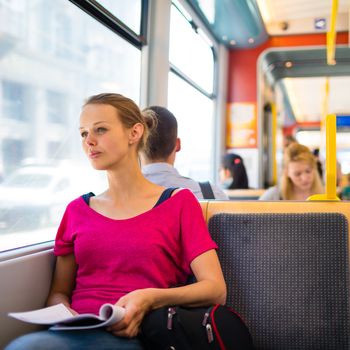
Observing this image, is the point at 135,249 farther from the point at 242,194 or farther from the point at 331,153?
the point at 242,194

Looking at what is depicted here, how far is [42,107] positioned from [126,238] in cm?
97

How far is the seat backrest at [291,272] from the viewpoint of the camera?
1931mm

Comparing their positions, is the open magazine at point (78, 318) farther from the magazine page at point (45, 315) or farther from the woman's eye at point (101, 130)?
the woman's eye at point (101, 130)

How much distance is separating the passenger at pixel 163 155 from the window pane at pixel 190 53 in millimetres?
2086

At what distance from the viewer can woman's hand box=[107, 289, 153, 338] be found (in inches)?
58.6

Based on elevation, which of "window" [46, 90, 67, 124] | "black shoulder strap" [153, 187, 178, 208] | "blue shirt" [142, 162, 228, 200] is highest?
"window" [46, 90, 67, 124]

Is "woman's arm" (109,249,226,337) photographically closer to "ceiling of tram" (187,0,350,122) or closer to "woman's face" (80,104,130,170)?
"woman's face" (80,104,130,170)

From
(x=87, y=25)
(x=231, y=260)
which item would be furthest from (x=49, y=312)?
(x=87, y=25)

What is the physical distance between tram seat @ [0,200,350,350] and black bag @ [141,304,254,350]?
42cm

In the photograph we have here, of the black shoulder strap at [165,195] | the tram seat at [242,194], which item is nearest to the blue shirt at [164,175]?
the black shoulder strap at [165,195]

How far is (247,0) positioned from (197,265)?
374cm

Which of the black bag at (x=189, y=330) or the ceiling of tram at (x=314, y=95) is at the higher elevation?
the ceiling of tram at (x=314, y=95)

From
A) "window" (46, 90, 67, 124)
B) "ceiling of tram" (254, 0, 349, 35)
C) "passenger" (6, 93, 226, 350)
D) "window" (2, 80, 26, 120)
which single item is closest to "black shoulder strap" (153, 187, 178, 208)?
"passenger" (6, 93, 226, 350)

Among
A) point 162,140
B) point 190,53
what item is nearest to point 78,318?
point 162,140
